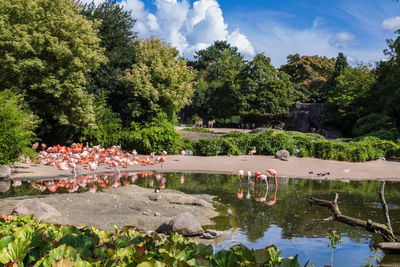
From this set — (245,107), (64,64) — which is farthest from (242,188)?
(245,107)

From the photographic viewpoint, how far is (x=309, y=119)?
1383 inches

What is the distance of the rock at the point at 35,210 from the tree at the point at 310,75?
121 ft

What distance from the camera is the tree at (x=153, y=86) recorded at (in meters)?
19.5

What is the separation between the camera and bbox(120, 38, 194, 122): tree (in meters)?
19.5

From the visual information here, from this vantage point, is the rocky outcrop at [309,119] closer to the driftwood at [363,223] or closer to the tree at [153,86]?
the tree at [153,86]

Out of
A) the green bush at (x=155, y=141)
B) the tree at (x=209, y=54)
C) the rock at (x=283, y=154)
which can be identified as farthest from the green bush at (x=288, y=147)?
the tree at (x=209, y=54)

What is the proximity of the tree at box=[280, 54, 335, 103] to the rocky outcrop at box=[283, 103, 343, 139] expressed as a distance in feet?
13.4

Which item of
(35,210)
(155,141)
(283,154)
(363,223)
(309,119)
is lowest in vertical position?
(35,210)

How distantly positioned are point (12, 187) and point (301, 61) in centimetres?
4134

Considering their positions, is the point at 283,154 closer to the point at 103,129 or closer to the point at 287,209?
the point at 287,209

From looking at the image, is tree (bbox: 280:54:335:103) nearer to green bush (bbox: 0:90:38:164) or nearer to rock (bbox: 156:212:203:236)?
green bush (bbox: 0:90:38:164)

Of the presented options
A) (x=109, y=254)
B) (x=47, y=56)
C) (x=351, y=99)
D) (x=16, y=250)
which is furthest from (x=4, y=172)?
(x=351, y=99)

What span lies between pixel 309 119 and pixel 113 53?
21593 mm

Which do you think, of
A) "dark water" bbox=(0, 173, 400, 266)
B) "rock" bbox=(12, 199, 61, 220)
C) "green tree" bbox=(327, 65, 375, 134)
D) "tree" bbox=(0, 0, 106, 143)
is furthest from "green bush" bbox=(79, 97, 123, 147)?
"green tree" bbox=(327, 65, 375, 134)
